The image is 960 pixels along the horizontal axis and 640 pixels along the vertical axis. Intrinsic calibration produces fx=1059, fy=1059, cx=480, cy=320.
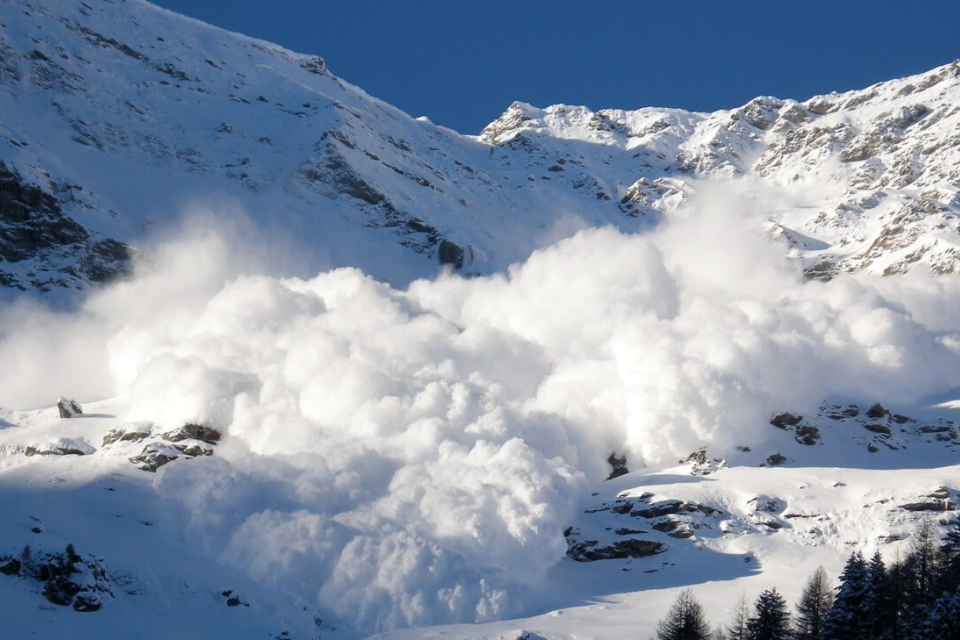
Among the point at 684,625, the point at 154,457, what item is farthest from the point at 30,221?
the point at 684,625

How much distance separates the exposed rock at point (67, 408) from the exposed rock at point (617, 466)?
2934 inches

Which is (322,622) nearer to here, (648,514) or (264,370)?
(648,514)

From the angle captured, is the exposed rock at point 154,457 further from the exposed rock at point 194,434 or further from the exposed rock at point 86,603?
the exposed rock at point 86,603

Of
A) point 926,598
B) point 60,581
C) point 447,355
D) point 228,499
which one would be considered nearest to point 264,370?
point 447,355

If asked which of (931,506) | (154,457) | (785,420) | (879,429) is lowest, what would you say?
(931,506)

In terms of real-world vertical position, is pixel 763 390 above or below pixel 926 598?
above

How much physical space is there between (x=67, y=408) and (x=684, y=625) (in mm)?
94598

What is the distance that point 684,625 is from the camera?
84062 millimetres

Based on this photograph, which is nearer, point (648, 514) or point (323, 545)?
point (323, 545)

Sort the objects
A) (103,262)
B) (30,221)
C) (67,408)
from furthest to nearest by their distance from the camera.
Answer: (103,262), (30,221), (67,408)

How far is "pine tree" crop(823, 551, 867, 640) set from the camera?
228ft

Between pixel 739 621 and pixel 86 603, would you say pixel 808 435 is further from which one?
pixel 86 603

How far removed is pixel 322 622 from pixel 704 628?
3566cm

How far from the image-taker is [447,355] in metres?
167
